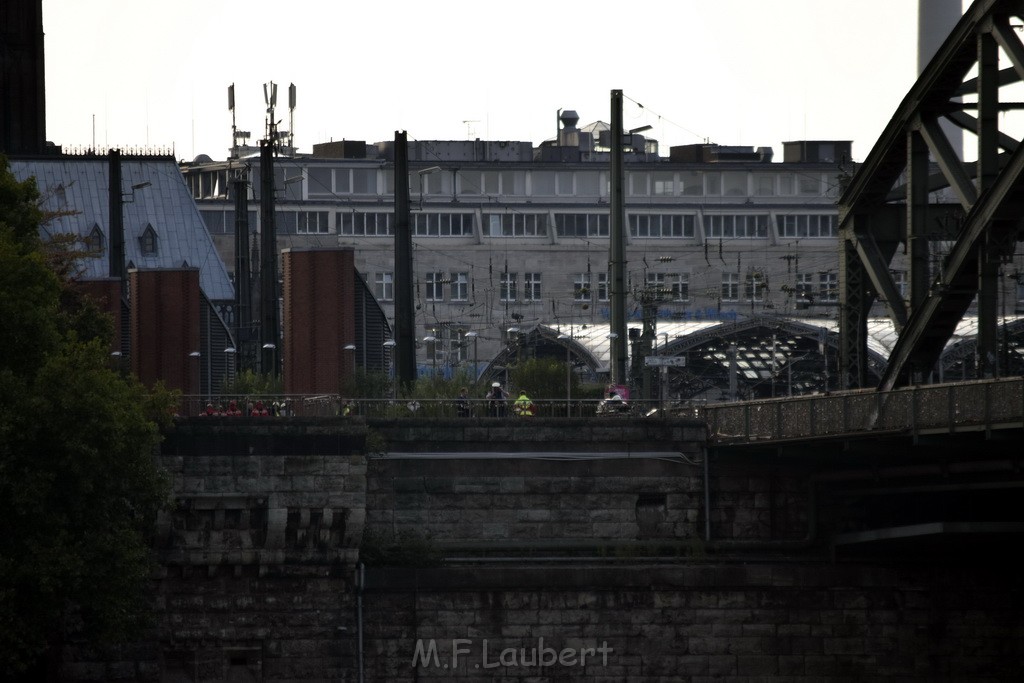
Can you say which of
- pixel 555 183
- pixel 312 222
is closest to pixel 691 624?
pixel 312 222

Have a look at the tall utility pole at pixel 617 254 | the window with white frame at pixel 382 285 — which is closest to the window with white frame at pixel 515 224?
the window with white frame at pixel 382 285

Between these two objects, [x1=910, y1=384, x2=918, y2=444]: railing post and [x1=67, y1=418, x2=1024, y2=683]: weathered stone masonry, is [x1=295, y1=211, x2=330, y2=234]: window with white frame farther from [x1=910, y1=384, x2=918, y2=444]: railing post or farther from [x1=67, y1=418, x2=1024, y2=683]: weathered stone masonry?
[x1=910, y1=384, x2=918, y2=444]: railing post

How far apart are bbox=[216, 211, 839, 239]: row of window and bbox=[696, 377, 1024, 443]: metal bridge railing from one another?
95.4m

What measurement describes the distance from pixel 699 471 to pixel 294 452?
10.3 m

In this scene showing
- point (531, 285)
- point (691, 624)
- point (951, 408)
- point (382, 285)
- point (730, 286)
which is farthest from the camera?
point (730, 286)

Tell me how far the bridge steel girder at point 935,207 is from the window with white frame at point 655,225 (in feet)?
314

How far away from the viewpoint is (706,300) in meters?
157

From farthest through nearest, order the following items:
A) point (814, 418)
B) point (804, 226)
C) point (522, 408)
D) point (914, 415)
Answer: point (804, 226) → point (522, 408) → point (814, 418) → point (914, 415)

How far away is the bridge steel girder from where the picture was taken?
50.1 metres

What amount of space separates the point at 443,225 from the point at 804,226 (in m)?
25.4

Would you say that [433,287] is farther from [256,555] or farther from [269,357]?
[256,555]

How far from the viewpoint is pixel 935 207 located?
54906 millimetres

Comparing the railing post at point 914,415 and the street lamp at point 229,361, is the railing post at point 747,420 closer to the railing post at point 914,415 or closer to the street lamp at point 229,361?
the railing post at point 914,415

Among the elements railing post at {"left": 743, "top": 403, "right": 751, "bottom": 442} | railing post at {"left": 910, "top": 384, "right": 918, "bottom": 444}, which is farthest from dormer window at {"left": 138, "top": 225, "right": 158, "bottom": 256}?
railing post at {"left": 910, "top": 384, "right": 918, "bottom": 444}
